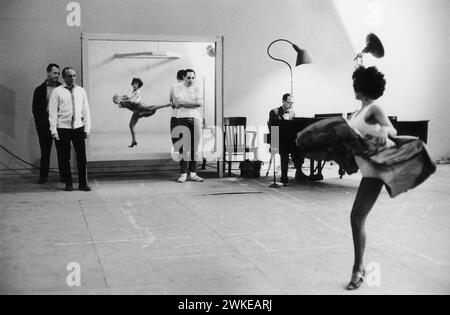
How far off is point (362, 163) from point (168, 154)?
6.39m

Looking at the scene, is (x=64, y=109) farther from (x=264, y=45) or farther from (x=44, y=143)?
(x=264, y=45)

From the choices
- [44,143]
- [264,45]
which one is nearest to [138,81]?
[264,45]

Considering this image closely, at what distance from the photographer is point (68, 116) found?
23.0 ft

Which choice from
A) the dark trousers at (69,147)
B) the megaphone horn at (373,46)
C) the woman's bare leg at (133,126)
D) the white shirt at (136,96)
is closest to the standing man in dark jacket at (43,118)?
the dark trousers at (69,147)

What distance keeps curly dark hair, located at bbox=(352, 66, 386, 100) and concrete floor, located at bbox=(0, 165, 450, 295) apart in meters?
1.21

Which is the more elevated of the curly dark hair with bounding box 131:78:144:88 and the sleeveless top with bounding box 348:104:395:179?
the curly dark hair with bounding box 131:78:144:88

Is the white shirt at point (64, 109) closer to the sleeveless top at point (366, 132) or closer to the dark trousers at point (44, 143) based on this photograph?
the dark trousers at point (44, 143)

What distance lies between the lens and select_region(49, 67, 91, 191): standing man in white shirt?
6969 mm

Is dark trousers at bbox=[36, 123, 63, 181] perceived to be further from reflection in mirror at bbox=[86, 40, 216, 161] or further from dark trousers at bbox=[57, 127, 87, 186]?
reflection in mirror at bbox=[86, 40, 216, 161]

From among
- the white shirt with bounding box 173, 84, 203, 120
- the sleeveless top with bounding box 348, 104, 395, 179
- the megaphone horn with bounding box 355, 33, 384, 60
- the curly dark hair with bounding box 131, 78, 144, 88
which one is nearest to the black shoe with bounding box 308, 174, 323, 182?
the megaphone horn with bounding box 355, 33, 384, 60

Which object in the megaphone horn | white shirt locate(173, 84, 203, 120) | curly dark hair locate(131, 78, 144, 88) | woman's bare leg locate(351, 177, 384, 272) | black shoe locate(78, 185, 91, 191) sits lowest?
black shoe locate(78, 185, 91, 191)

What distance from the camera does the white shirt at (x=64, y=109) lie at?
696cm

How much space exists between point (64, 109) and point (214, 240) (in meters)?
3.21

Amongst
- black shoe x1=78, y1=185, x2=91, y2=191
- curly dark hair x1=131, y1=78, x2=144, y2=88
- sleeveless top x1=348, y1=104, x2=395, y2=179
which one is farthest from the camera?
curly dark hair x1=131, y1=78, x2=144, y2=88
